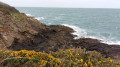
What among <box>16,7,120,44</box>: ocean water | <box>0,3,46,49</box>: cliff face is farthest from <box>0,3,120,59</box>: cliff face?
<box>16,7,120,44</box>: ocean water

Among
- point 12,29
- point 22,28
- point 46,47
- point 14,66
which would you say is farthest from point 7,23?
point 14,66

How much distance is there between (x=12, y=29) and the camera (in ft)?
43.0

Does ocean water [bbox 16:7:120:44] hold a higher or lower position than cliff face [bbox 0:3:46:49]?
lower

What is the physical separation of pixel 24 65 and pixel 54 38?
1288 cm

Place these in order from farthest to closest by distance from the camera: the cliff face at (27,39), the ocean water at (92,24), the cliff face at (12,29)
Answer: the ocean water at (92,24)
the cliff face at (27,39)
the cliff face at (12,29)

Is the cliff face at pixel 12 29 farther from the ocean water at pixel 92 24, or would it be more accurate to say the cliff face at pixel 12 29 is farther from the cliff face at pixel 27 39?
the ocean water at pixel 92 24

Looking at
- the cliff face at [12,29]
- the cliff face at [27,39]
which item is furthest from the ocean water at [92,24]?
the cliff face at [12,29]

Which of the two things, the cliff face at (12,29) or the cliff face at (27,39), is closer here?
the cliff face at (12,29)

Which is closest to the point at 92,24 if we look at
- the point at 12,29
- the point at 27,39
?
the point at 27,39

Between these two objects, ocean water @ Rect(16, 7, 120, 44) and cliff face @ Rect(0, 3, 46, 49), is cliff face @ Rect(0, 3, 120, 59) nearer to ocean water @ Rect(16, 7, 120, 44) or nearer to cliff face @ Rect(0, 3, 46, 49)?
cliff face @ Rect(0, 3, 46, 49)

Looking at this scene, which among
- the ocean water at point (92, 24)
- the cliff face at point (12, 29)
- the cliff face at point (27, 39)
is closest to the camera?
the cliff face at point (12, 29)

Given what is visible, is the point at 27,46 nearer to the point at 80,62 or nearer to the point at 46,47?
the point at 46,47

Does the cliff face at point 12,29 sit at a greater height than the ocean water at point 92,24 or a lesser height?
greater

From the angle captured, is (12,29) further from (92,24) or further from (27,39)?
(92,24)
